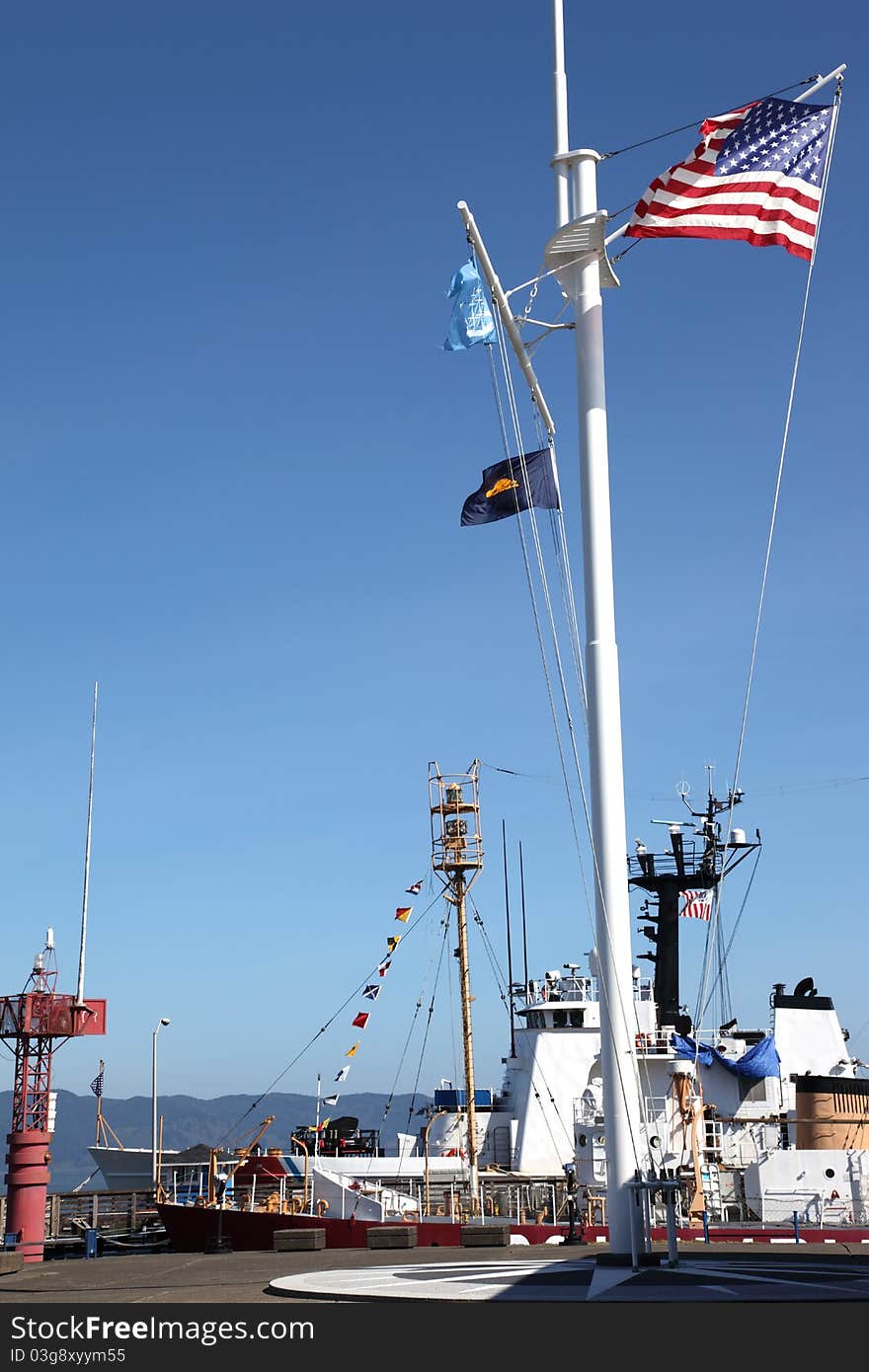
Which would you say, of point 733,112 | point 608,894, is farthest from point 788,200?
point 608,894

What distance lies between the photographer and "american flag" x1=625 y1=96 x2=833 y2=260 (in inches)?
620

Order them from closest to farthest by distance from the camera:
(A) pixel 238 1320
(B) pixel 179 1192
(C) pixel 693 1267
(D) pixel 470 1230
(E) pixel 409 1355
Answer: (E) pixel 409 1355
(A) pixel 238 1320
(C) pixel 693 1267
(D) pixel 470 1230
(B) pixel 179 1192

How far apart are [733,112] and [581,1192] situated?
29174 mm

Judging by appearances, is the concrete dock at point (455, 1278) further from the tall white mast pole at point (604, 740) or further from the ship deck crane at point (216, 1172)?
the ship deck crane at point (216, 1172)

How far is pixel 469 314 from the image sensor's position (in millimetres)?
17344

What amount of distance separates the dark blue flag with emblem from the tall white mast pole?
4.67ft

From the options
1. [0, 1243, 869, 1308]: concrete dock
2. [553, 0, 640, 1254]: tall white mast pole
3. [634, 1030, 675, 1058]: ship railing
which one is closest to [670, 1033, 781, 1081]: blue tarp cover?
[634, 1030, 675, 1058]: ship railing

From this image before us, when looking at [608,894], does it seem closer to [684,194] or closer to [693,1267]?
[693,1267]

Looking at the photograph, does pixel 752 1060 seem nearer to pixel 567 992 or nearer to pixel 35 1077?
pixel 567 992

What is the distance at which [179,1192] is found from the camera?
189 feet

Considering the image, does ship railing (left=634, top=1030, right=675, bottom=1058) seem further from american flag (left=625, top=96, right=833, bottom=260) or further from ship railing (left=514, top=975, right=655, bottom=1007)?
american flag (left=625, top=96, right=833, bottom=260)

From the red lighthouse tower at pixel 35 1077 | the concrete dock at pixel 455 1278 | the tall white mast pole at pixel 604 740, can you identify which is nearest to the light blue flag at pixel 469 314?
the tall white mast pole at pixel 604 740

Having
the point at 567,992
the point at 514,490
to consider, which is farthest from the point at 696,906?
the point at 514,490

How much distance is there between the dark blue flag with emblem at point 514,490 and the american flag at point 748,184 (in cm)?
336
